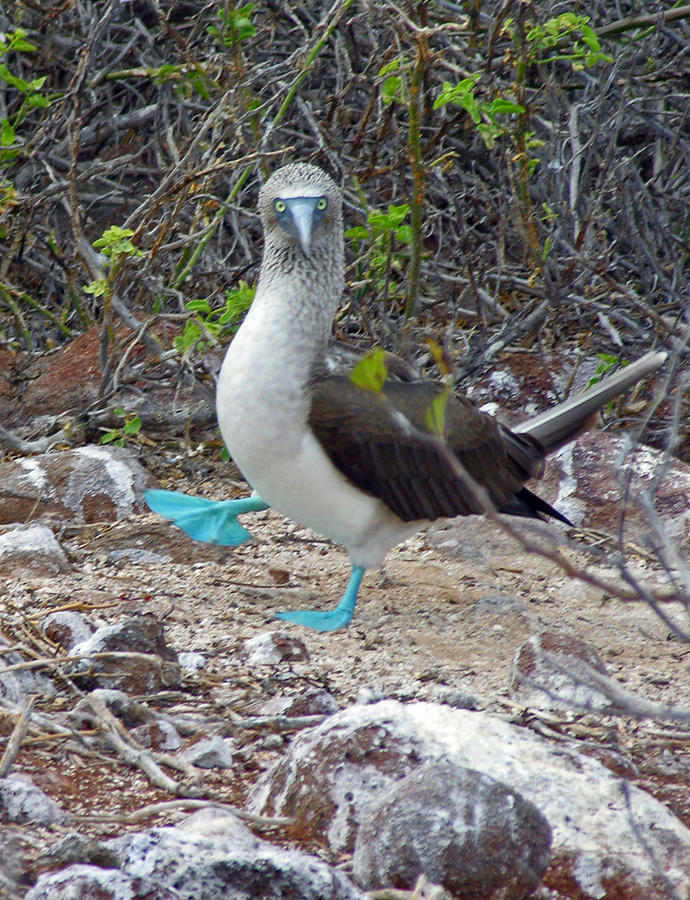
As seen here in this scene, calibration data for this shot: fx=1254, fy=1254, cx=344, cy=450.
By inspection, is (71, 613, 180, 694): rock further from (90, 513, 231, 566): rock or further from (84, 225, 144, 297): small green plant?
(84, 225, 144, 297): small green plant

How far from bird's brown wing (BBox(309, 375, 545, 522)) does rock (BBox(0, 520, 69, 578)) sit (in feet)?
2.72

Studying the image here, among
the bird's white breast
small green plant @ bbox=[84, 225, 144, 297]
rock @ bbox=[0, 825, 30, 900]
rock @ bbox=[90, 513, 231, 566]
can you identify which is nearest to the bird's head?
the bird's white breast

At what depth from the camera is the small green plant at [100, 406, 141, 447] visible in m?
4.17

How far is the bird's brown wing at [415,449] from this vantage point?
325cm

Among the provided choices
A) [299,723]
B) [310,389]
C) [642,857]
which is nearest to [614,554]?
[310,389]

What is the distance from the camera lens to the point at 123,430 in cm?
419

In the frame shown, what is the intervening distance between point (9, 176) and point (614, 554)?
302cm

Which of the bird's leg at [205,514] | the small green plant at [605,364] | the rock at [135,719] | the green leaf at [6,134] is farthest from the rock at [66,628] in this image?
the small green plant at [605,364]

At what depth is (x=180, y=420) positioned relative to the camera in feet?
15.1

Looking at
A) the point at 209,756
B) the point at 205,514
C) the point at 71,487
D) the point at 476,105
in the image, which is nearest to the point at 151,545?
the point at 205,514

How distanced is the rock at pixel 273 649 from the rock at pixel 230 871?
1.19 m

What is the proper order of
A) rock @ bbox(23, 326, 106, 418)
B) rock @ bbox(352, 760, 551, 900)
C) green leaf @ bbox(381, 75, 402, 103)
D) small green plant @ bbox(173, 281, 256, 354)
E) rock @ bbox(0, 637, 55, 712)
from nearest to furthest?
rock @ bbox(352, 760, 551, 900), rock @ bbox(0, 637, 55, 712), small green plant @ bbox(173, 281, 256, 354), green leaf @ bbox(381, 75, 402, 103), rock @ bbox(23, 326, 106, 418)

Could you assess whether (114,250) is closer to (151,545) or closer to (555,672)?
(151,545)

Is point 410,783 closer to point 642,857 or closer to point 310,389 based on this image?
point 642,857
